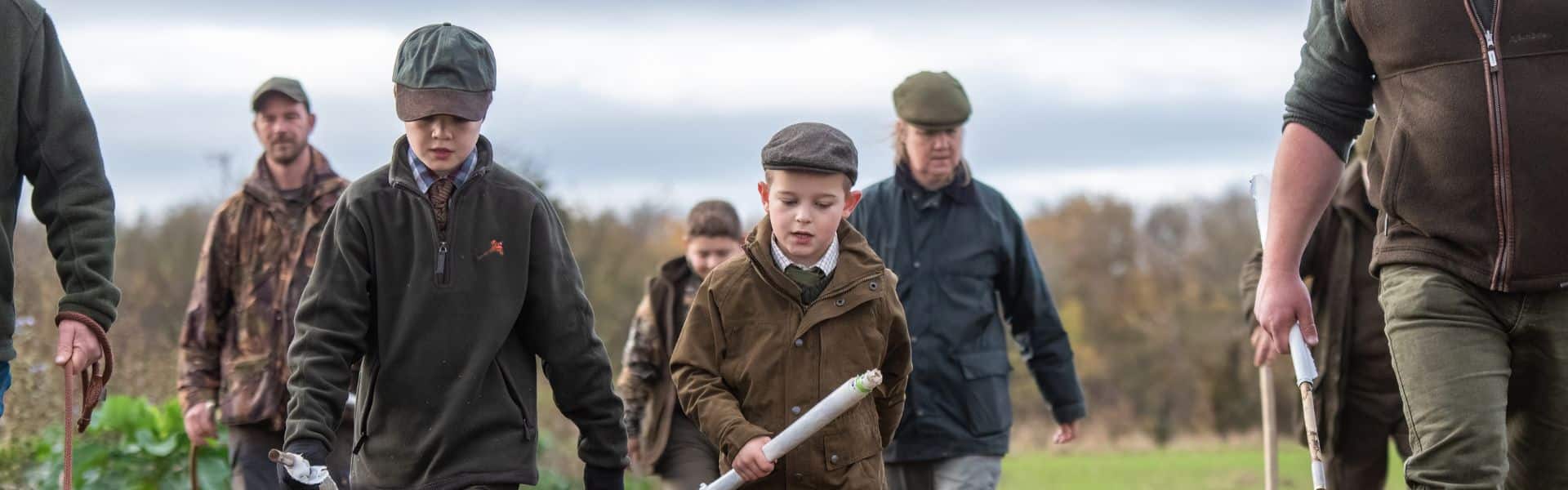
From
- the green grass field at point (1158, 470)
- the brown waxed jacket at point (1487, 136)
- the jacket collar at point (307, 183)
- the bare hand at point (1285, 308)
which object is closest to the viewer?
the brown waxed jacket at point (1487, 136)

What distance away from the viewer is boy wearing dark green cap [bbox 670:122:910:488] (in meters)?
5.70

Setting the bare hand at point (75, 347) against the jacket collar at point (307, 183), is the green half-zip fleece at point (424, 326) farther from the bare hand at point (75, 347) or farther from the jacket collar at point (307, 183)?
the jacket collar at point (307, 183)

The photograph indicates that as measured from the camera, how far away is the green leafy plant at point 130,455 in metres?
10.0

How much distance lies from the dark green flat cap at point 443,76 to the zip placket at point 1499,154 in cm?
266

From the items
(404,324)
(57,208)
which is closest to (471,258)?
(404,324)

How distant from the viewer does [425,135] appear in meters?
5.81

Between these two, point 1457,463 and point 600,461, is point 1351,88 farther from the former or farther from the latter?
point 600,461

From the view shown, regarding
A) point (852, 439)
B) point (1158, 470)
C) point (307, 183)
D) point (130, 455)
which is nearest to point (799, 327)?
point (852, 439)

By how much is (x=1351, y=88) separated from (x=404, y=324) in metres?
2.61

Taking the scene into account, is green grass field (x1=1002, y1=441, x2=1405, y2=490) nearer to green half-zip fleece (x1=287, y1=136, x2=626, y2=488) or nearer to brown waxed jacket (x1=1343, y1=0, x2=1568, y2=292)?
brown waxed jacket (x1=1343, y1=0, x2=1568, y2=292)

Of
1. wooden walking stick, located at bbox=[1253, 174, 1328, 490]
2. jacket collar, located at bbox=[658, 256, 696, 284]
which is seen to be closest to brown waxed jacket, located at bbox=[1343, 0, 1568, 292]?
wooden walking stick, located at bbox=[1253, 174, 1328, 490]

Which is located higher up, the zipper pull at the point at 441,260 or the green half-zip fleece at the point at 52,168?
the green half-zip fleece at the point at 52,168

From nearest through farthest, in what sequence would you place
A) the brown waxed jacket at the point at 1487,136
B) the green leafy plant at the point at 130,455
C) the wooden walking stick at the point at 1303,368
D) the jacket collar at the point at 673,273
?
the brown waxed jacket at the point at 1487,136
the wooden walking stick at the point at 1303,368
the jacket collar at the point at 673,273
the green leafy plant at the point at 130,455

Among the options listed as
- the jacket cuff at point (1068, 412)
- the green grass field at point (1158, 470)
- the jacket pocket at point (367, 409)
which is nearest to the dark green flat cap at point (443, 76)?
the jacket pocket at point (367, 409)
